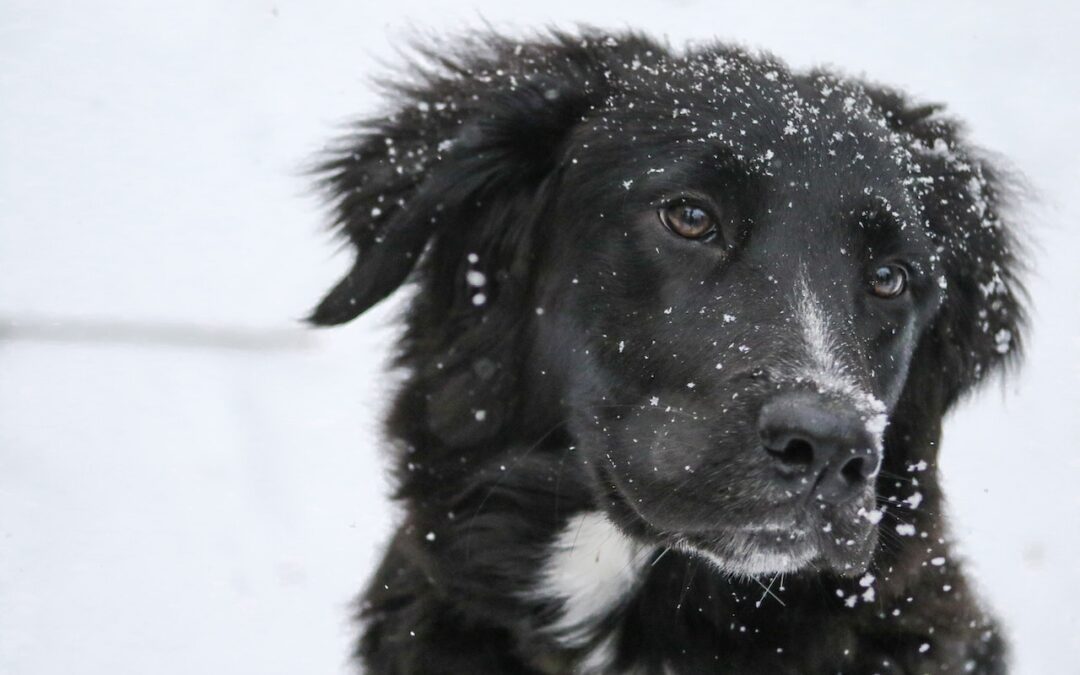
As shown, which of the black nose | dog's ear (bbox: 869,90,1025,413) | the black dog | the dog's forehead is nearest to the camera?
the black nose

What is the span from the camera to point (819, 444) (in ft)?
7.38

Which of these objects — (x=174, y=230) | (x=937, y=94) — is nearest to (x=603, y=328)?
(x=174, y=230)

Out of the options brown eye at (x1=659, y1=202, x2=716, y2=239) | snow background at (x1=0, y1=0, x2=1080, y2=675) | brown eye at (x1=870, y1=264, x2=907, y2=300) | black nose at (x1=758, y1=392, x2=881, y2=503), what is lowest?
snow background at (x1=0, y1=0, x2=1080, y2=675)

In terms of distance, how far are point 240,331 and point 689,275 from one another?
2909 mm

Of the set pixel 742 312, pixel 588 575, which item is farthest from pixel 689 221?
pixel 588 575

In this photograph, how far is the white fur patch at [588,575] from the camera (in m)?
2.93

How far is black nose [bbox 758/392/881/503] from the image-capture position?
7.36ft

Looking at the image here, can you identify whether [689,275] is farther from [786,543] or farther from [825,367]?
[786,543]

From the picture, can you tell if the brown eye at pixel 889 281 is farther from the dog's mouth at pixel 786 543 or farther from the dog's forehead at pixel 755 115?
the dog's mouth at pixel 786 543

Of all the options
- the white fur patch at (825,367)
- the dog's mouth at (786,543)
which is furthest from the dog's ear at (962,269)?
the dog's mouth at (786,543)

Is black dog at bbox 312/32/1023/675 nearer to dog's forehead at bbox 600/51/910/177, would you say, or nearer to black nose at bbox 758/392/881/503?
dog's forehead at bbox 600/51/910/177

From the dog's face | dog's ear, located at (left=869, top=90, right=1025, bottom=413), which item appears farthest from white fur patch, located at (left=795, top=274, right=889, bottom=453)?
dog's ear, located at (left=869, top=90, right=1025, bottom=413)

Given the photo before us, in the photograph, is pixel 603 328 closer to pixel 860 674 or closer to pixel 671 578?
pixel 671 578

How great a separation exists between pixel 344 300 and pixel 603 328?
74 centimetres
